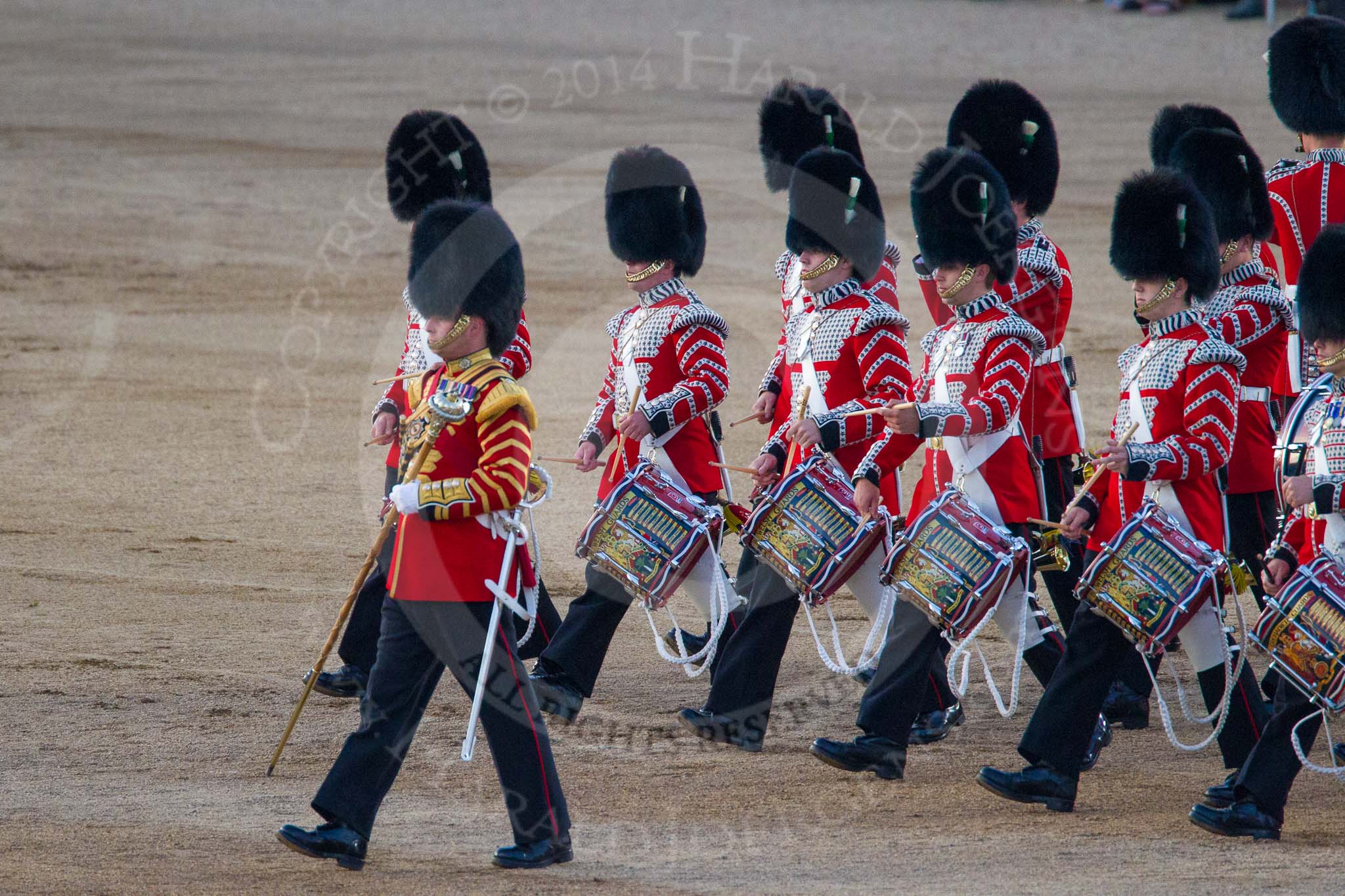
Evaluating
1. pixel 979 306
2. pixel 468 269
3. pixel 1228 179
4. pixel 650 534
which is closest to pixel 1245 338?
pixel 1228 179

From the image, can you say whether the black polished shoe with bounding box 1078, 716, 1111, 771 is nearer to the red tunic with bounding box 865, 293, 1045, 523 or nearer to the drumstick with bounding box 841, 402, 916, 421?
the red tunic with bounding box 865, 293, 1045, 523

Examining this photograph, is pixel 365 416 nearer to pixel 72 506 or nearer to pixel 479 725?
pixel 72 506

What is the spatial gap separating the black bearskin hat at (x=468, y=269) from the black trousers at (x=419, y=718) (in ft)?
2.08

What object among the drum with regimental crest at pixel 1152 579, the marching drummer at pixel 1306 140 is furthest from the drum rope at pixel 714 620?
the marching drummer at pixel 1306 140

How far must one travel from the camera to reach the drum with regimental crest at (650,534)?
4965mm

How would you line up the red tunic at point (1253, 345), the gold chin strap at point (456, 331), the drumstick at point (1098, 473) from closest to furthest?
the gold chin strap at point (456, 331), the drumstick at point (1098, 473), the red tunic at point (1253, 345)

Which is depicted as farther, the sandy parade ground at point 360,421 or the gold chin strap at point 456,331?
the sandy parade ground at point 360,421

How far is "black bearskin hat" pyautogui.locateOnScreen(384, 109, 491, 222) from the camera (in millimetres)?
5770

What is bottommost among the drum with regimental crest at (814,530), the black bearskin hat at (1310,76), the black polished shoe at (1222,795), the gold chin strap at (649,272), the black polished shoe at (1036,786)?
the black polished shoe at (1036,786)

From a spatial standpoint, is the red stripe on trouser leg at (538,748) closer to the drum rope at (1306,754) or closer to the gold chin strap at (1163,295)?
the drum rope at (1306,754)

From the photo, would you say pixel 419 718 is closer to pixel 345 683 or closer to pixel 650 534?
pixel 650 534

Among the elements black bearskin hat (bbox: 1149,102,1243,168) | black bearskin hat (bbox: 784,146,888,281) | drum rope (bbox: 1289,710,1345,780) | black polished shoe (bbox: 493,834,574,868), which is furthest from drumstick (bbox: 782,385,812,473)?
black bearskin hat (bbox: 1149,102,1243,168)

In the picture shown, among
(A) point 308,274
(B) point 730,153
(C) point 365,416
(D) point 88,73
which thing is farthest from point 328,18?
(C) point 365,416

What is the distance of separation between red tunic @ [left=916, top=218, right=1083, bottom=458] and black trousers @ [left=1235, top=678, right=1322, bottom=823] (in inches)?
45.9
